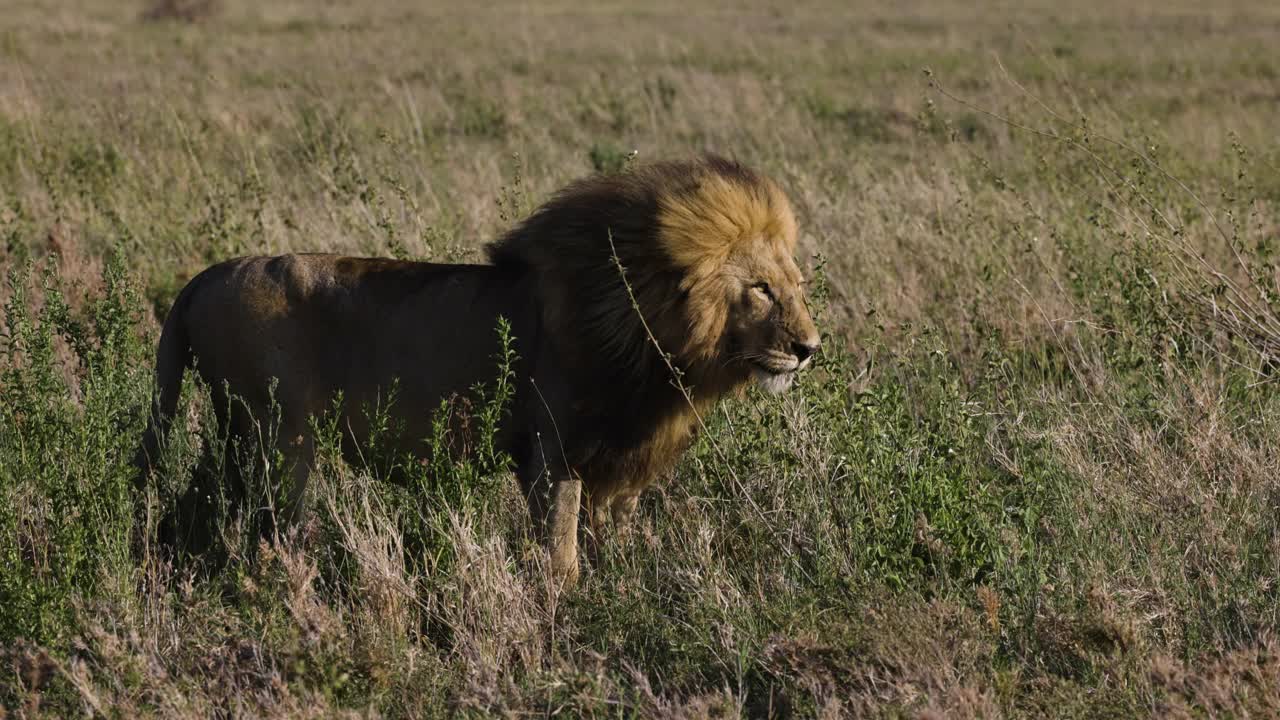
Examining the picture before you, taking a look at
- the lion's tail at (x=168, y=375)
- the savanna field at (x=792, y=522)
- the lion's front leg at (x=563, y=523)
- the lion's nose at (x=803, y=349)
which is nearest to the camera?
the savanna field at (x=792, y=522)

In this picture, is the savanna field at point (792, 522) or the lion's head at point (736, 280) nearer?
the savanna field at point (792, 522)

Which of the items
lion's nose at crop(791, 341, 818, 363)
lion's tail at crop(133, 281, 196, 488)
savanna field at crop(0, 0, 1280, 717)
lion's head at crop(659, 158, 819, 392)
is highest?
lion's head at crop(659, 158, 819, 392)

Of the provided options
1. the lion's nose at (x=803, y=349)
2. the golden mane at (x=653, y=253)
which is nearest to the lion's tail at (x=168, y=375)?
the golden mane at (x=653, y=253)

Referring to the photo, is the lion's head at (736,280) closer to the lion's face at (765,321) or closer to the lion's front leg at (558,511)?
the lion's face at (765,321)

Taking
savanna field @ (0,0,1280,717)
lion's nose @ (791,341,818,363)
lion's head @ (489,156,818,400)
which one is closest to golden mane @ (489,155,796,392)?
lion's head @ (489,156,818,400)

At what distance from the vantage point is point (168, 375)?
438 centimetres

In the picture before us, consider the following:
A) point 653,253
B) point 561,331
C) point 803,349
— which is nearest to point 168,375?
point 561,331

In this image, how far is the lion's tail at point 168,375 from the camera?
14.3 ft

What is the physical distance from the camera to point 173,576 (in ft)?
14.3

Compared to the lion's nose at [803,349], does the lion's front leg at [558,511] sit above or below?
below

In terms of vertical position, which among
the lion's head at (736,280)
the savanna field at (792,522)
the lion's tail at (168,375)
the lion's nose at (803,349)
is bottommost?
the savanna field at (792,522)

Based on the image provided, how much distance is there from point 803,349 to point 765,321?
15 centimetres

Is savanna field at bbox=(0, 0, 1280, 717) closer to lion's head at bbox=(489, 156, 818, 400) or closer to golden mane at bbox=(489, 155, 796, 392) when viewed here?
lion's head at bbox=(489, 156, 818, 400)

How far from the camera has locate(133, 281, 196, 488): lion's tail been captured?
4.36 m
